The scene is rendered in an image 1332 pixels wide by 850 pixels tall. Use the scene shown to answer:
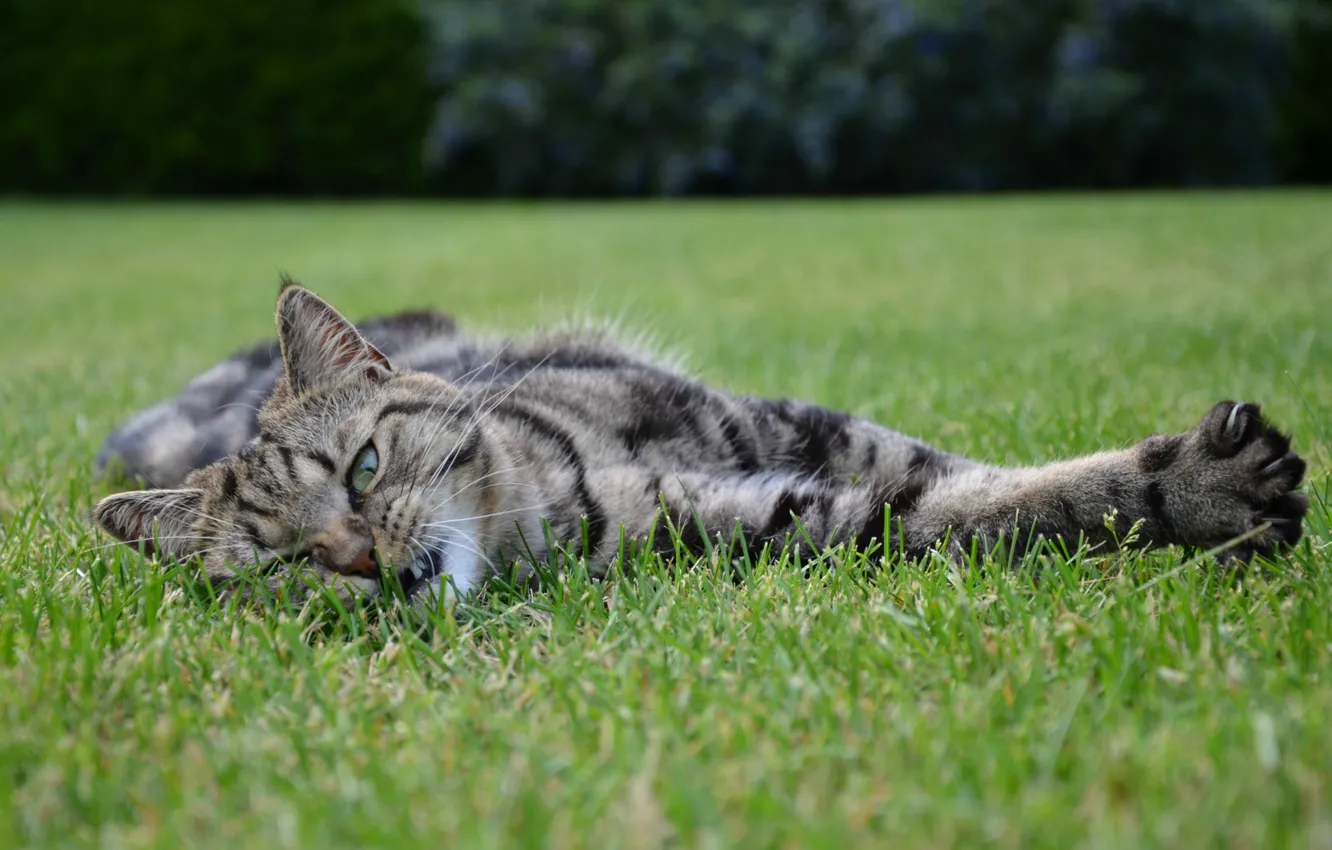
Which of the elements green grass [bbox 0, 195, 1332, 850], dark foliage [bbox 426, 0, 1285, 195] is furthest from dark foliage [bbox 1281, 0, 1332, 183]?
green grass [bbox 0, 195, 1332, 850]

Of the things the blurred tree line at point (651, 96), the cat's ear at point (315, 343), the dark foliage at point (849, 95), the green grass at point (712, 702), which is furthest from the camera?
the blurred tree line at point (651, 96)

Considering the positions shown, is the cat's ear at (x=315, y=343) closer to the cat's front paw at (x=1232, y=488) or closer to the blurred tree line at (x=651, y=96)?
the cat's front paw at (x=1232, y=488)

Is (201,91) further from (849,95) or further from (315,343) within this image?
(315,343)

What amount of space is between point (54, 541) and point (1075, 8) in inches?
583

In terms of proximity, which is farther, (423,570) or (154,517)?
(154,517)

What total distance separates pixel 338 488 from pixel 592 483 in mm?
444

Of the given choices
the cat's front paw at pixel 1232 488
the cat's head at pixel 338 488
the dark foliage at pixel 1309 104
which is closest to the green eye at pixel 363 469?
the cat's head at pixel 338 488

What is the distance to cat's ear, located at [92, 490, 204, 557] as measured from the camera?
1.80 metres

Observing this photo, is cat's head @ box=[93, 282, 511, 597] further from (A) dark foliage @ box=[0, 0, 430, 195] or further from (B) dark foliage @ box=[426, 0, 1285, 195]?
(A) dark foliage @ box=[0, 0, 430, 195]

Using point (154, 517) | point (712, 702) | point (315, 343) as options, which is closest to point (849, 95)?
point (315, 343)

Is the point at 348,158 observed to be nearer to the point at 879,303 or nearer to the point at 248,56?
the point at 248,56

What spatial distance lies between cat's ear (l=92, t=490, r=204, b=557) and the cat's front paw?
1577 millimetres

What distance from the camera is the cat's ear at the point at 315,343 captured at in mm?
1904

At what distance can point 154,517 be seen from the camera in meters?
1.82
